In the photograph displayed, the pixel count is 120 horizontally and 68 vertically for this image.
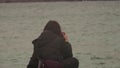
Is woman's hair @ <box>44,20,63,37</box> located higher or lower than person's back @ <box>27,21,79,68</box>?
higher

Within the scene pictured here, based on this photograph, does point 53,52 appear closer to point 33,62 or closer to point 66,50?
point 66,50

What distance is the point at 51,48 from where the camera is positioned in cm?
604

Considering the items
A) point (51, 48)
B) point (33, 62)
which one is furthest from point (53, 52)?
point (33, 62)

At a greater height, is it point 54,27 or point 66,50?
point 54,27

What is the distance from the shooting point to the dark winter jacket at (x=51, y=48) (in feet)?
19.8

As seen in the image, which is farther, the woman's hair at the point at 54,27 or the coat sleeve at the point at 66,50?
the woman's hair at the point at 54,27

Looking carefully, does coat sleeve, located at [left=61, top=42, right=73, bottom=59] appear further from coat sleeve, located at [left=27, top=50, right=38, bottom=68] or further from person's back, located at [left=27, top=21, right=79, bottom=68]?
coat sleeve, located at [left=27, top=50, right=38, bottom=68]

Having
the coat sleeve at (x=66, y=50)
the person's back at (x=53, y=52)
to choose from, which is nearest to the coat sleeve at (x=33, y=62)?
the person's back at (x=53, y=52)

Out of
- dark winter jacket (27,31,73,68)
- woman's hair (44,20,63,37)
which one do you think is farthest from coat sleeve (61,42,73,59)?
woman's hair (44,20,63,37)

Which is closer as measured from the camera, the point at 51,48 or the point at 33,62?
the point at 51,48

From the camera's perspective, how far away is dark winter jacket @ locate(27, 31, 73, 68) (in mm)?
6031

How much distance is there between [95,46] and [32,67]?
42.8ft

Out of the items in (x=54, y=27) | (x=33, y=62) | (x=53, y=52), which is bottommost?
(x=33, y=62)

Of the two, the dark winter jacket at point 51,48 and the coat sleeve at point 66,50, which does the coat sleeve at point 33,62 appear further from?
the coat sleeve at point 66,50
